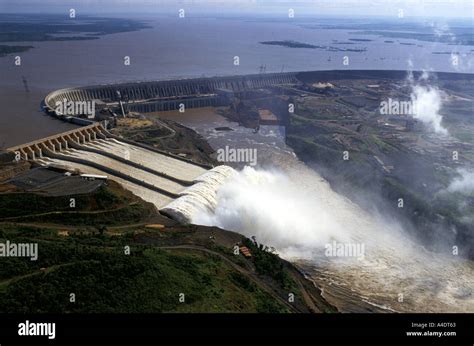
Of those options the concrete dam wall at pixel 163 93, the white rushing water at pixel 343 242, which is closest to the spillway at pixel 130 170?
the white rushing water at pixel 343 242

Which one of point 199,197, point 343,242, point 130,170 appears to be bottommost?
point 343,242

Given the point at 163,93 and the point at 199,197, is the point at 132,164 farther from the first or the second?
the point at 163,93

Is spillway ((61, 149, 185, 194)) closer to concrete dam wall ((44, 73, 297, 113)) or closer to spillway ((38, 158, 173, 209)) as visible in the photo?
spillway ((38, 158, 173, 209))

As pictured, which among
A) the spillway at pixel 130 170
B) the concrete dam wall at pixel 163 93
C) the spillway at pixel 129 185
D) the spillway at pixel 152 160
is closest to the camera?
the spillway at pixel 129 185

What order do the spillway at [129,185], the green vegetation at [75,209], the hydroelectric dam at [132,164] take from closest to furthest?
the green vegetation at [75,209] < the spillway at [129,185] < the hydroelectric dam at [132,164]

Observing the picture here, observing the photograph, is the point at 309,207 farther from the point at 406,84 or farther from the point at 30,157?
the point at 406,84

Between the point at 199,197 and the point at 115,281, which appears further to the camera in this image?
the point at 199,197

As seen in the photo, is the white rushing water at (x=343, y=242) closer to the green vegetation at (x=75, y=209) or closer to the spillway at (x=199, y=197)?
the spillway at (x=199, y=197)

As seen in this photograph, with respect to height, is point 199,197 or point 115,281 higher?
point 115,281

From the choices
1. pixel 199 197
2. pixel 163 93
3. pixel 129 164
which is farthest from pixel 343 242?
pixel 163 93
